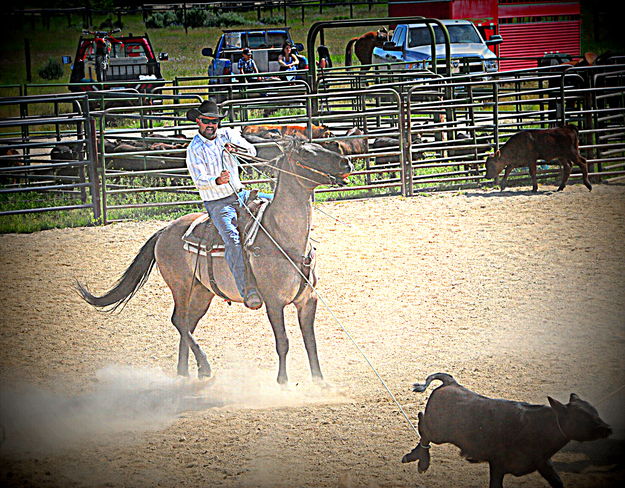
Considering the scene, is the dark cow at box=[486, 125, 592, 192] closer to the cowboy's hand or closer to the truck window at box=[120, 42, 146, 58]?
the cowboy's hand

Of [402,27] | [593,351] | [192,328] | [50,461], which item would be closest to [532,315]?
[593,351]

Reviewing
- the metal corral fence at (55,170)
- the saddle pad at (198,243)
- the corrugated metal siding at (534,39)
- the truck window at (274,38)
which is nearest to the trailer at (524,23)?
the corrugated metal siding at (534,39)

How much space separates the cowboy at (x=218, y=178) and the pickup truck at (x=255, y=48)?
16418 millimetres

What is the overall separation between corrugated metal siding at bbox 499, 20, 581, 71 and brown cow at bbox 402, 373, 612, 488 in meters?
22.8

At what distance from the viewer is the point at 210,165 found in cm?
594

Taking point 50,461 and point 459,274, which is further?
point 459,274

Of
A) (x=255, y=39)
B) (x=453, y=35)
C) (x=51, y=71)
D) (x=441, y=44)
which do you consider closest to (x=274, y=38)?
(x=255, y=39)

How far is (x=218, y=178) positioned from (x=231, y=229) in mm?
373

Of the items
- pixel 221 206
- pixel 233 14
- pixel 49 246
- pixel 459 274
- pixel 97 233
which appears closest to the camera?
pixel 221 206

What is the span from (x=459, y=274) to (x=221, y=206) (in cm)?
330

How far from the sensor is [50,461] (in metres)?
4.71

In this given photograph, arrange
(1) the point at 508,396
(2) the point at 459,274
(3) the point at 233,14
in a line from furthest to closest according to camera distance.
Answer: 1. (3) the point at 233,14
2. (2) the point at 459,274
3. (1) the point at 508,396

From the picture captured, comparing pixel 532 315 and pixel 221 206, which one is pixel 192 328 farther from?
pixel 532 315

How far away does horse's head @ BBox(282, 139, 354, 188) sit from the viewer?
18.4 feet
